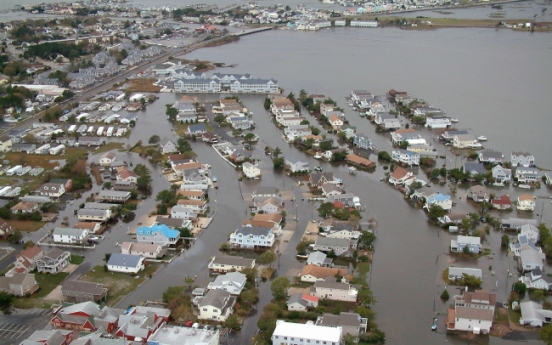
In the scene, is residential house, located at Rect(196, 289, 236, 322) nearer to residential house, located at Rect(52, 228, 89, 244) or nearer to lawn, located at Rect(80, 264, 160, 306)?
lawn, located at Rect(80, 264, 160, 306)

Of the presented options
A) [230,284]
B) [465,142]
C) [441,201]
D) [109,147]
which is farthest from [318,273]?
[109,147]

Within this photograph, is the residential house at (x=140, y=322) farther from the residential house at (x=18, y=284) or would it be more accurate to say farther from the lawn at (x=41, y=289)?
the residential house at (x=18, y=284)

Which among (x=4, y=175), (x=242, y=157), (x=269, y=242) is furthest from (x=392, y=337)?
(x=4, y=175)

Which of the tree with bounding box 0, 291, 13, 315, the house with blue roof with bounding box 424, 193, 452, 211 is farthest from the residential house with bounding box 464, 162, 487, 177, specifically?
the tree with bounding box 0, 291, 13, 315

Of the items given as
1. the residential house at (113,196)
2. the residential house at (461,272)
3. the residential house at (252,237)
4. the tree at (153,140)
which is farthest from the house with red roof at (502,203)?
the tree at (153,140)

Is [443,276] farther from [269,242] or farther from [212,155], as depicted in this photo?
[212,155]

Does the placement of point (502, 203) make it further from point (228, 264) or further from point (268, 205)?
point (228, 264)
